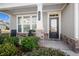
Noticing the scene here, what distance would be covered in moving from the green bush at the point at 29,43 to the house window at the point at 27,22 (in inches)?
53.3

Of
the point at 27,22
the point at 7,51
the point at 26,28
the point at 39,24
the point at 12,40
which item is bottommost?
the point at 7,51

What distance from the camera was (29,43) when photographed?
6.77 meters

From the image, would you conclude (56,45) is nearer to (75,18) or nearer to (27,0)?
(75,18)

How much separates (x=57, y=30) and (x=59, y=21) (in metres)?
0.65

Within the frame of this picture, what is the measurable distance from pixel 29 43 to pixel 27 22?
2532mm

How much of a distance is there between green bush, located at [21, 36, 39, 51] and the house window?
135cm

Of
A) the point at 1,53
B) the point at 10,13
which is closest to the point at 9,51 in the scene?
the point at 1,53

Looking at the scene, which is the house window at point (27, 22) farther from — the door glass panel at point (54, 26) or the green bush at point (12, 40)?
the door glass panel at point (54, 26)

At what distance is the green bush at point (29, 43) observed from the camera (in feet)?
21.8

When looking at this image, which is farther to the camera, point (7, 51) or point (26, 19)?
point (26, 19)

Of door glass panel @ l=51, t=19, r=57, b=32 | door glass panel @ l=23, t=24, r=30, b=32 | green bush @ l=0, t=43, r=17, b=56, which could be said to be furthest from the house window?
green bush @ l=0, t=43, r=17, b=56

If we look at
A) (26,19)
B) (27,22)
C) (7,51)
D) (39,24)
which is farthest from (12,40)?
(27,22)

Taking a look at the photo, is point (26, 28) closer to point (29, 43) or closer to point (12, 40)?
point (12, 40)

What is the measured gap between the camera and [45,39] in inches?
301
